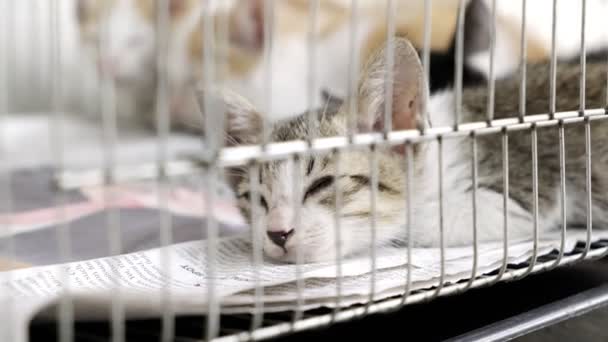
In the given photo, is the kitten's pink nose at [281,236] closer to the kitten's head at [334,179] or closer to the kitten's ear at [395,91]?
the kitten's head at [334,179]

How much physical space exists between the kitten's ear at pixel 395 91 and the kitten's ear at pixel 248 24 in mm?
983

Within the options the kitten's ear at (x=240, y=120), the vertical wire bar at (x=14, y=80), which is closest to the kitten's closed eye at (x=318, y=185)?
the kitten's ear at (x=240, y=120)

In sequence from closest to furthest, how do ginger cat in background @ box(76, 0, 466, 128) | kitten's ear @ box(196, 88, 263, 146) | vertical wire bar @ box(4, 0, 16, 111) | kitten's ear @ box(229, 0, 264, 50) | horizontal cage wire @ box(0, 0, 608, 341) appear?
1. horizontal cage wire @ box(0, 0, 608, 341)
2. vertical wire bar @ box(4, 0, 16, 111)
3. kitten's ear @ box(196, 88, 263, 146)
4. ginger cat in background @ box(76, 0, 466, 128)
5. kitten's ear @ box(229, 0, 264, 50)

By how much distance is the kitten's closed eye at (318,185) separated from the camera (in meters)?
0.81

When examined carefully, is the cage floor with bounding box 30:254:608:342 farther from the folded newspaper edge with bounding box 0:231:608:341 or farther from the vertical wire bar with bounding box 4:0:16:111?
the vertical wire bar with bounding box 4:0:16:111

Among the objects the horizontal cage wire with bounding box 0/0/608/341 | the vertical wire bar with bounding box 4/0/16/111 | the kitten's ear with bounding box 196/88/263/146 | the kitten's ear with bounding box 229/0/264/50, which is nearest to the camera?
the horizontal cage wire with bounding box 0/0/608/341

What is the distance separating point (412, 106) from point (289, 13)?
102 cm

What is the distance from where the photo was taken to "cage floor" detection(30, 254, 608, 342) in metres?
0.61

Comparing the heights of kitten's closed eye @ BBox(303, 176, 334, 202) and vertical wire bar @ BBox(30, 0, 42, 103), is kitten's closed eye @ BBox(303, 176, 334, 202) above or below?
below

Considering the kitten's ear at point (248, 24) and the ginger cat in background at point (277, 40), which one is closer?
the ginger cat in background at point (277, 40)

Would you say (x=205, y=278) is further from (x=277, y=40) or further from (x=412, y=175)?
(x=277, y=40)

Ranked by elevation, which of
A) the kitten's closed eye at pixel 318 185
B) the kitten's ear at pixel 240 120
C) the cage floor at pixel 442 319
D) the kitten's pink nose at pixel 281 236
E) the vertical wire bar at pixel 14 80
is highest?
the vertical wire bar at pixel 14 80

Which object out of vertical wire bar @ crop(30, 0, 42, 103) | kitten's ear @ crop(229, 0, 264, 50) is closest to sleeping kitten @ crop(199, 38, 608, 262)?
vertical wire bar @ crop(30, 0, 42, 103)

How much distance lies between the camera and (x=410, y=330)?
0.74 meters
